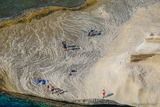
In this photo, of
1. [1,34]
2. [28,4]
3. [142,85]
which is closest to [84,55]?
[142,85]

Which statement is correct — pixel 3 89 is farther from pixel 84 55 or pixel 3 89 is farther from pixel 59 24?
pixel 59 24

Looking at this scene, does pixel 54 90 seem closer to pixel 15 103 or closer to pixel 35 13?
pixel 15 103

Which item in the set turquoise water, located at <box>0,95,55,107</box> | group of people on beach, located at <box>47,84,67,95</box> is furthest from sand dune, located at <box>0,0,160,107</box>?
turquoise water, located at <box>0,95,55,107</box>

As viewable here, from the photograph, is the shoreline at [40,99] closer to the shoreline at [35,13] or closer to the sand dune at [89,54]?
the sand dune at [89,54]

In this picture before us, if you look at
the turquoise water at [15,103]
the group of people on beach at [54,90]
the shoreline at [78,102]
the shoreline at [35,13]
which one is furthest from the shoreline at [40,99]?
the shoreline at [35,13]

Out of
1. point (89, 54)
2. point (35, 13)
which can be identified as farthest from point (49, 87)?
point (35, 13)
